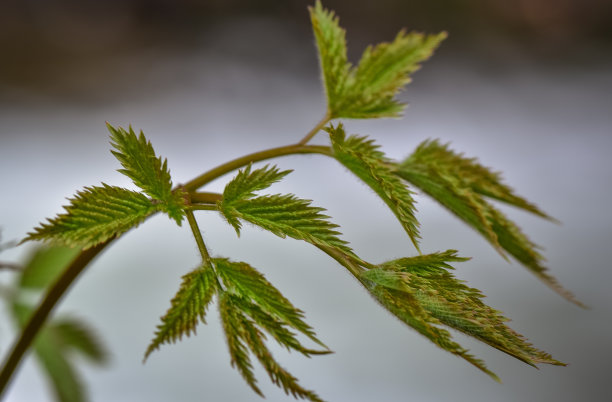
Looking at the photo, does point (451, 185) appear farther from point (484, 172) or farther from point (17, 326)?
point (17, 326)

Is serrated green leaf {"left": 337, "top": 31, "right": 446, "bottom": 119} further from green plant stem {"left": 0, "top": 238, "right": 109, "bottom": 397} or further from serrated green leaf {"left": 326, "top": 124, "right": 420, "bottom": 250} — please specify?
green plant stem {"left": 0, "top": 238, "right": 109, "bottom": 397}

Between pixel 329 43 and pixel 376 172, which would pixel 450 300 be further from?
pixel 329 43

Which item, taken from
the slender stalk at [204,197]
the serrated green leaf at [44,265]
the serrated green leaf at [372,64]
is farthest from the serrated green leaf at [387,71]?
the serrated green leaf at [44,265]

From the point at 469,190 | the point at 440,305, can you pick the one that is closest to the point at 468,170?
the point at 469,190

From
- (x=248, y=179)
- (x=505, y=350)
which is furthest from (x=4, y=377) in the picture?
(x=505, y=350)

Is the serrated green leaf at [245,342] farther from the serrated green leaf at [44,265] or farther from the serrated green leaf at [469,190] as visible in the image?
the serrated green leaf at [44,265]

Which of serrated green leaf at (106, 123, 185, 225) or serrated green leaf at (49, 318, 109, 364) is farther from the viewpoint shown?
serrated green leaf at (49, 318, 109, 364)

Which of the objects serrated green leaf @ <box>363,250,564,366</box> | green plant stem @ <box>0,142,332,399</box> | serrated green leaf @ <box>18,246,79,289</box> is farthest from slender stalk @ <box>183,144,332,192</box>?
serrated green leaf @ <box>18,246,79,289</box>
